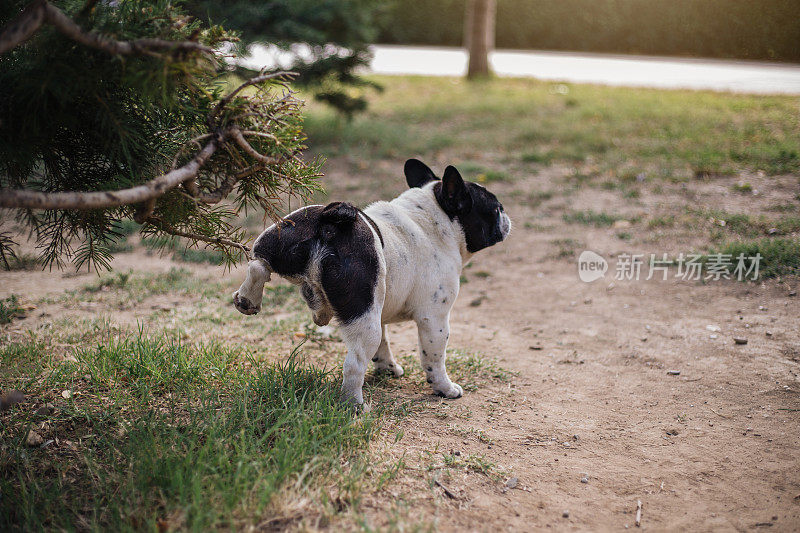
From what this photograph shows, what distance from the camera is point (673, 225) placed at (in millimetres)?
7316

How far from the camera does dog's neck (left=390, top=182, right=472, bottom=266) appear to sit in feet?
13.8

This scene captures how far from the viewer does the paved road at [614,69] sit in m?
14.5

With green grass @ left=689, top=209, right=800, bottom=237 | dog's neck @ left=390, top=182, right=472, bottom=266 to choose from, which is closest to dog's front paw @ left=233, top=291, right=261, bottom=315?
dog's neck @ left=390, top=182, right=472, bottom=266

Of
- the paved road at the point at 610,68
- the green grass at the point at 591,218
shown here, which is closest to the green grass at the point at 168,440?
the green grass at the point at 591,218

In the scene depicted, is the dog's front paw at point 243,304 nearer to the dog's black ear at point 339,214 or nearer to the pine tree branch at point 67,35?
the dog's black ear at point 339,214

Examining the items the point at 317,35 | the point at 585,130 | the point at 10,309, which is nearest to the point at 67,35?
the point at 10,309

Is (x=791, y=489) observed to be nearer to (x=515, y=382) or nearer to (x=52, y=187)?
(x=515, y=382)

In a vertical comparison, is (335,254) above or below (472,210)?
below

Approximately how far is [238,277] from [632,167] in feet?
19.5

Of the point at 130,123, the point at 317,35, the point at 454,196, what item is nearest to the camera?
the point at 130,123

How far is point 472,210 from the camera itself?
14.0 ft

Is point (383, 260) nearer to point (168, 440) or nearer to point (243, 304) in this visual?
point (243, 304)

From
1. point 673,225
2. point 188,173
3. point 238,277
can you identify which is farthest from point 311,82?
point 188,173

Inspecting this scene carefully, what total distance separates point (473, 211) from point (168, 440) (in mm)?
2388
